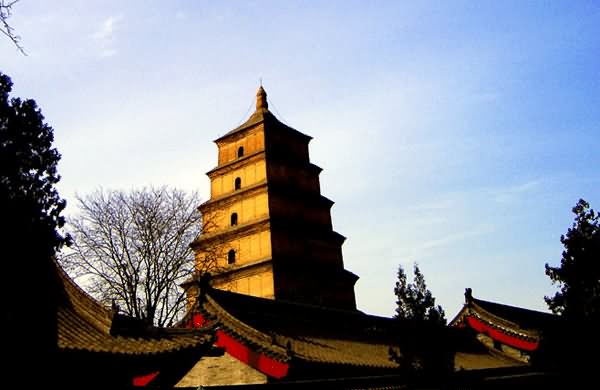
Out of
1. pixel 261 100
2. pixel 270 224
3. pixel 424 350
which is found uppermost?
pixel 261 100

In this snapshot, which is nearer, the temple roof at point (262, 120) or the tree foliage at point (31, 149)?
the tree foliage at point (31, 149)

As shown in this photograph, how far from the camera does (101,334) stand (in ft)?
23.6

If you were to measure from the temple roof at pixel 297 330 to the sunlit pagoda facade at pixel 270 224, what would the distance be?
721 centimetres

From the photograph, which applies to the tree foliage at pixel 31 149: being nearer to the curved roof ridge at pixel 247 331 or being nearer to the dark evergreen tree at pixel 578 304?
the curved roof ridge at pixel 247 331

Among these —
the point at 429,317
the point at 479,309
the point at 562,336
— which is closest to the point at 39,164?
the point at 429,317

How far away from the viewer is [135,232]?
2155 cm

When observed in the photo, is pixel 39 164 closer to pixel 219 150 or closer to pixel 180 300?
pixel 180 300

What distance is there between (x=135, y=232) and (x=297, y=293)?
7.69 meters

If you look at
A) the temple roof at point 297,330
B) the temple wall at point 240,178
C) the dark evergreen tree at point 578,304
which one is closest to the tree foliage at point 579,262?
the dark evergreen tree at point 578,304

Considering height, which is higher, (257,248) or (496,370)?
(257,248)

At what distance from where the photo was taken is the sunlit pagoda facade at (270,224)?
2300cm

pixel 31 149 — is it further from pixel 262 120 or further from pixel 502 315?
pixel 502 315

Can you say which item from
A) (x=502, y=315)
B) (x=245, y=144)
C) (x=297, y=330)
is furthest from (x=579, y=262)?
(x=245, y=144)

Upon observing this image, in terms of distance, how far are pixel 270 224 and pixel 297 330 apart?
1058cm
